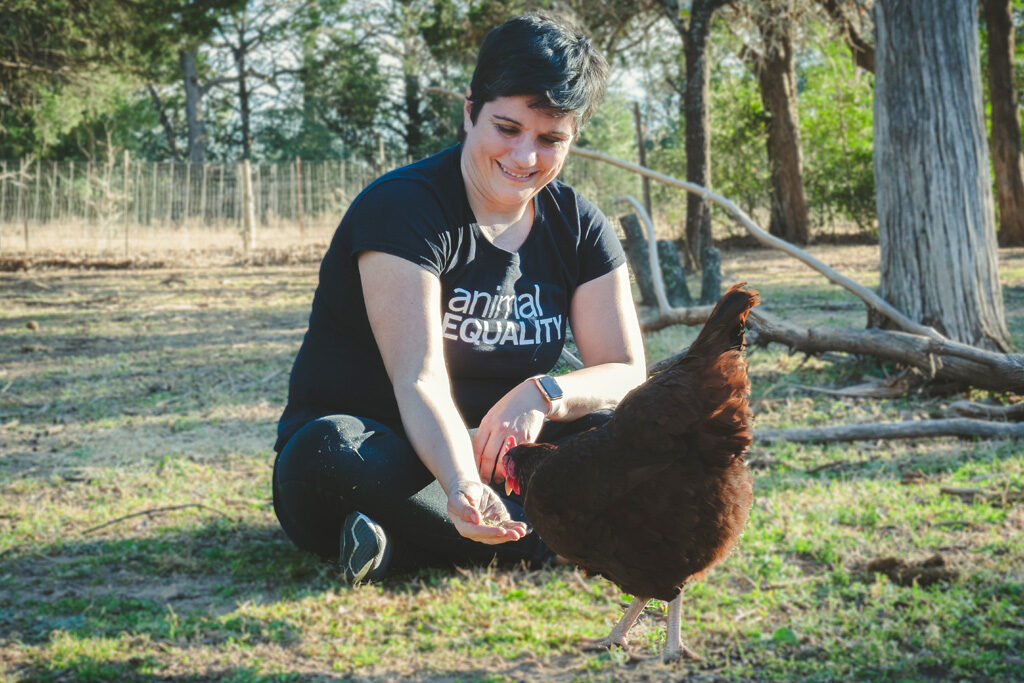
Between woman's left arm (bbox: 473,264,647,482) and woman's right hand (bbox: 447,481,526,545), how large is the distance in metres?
0.37

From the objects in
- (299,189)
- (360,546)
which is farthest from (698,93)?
(360,546)

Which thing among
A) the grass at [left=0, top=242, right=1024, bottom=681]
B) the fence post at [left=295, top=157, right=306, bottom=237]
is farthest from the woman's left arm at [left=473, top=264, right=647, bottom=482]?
the fence post at [left=295, top=157, right=306, bottom=237]

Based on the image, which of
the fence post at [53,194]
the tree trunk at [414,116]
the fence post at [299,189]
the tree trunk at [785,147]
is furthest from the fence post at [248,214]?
the tree trunk at [785,147]

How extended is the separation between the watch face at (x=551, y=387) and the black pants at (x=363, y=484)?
0.91 feet

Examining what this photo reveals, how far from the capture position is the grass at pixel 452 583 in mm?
2268

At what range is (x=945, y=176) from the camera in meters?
4.84

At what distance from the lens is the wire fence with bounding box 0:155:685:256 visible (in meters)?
14.1

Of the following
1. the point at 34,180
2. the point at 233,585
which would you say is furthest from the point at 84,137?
the point at 233,585

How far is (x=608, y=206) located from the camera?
47.8 feet

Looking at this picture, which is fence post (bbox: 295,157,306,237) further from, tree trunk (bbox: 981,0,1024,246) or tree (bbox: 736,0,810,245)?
tree trunk (bbox: 981,0,1024,246)

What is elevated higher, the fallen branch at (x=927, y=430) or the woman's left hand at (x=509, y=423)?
the woman's left hand at (x=509, y=423)

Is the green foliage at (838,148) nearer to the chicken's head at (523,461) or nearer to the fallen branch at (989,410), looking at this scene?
the fallen branch at (989,410)

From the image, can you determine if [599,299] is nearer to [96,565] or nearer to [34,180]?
[96,565]

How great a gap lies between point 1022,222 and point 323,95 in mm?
20376
